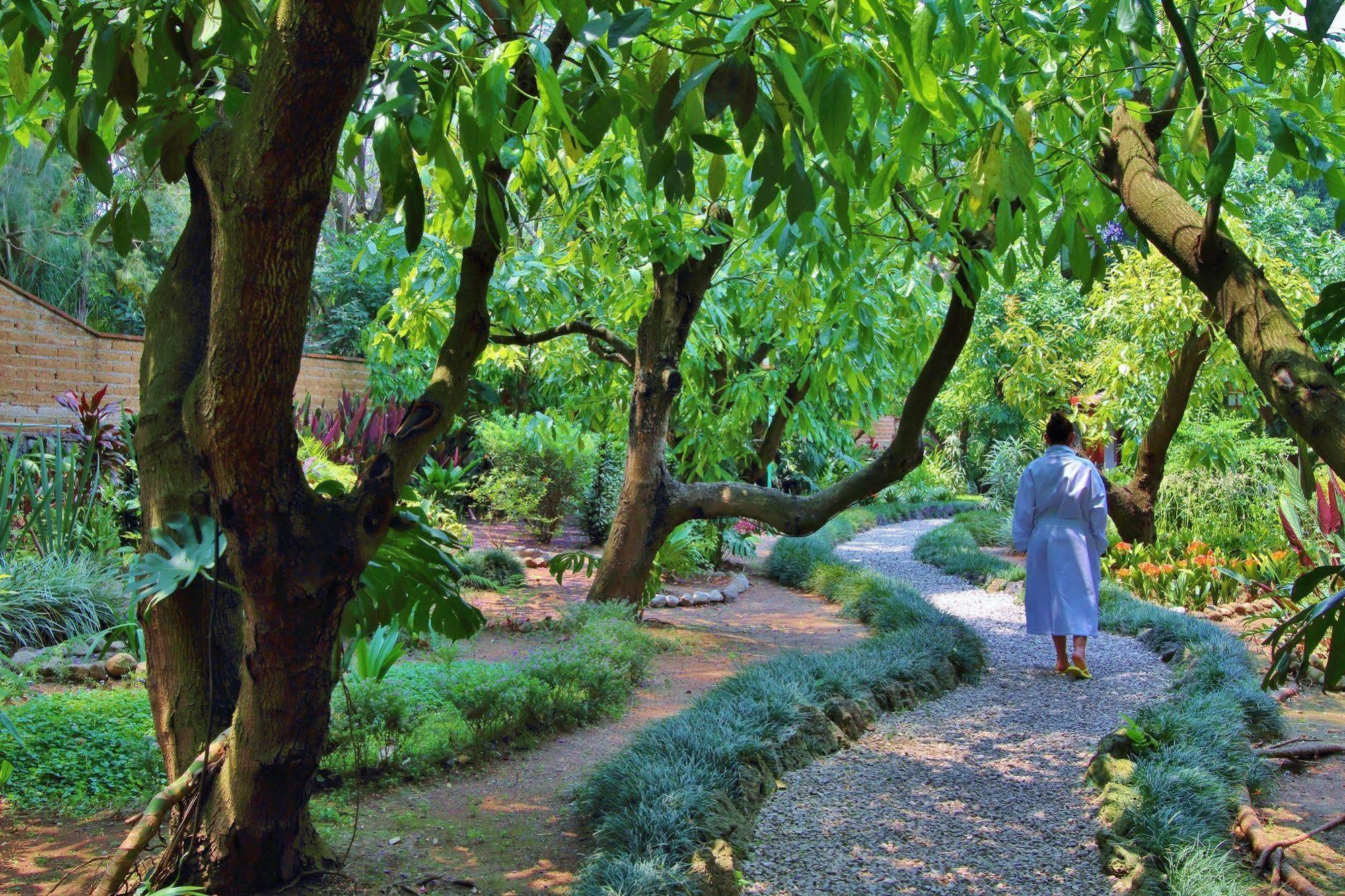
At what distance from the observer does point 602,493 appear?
12.7 m

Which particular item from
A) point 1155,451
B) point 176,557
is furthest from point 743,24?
point 1155,451

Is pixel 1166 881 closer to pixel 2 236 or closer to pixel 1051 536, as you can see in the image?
pixel 1051 536

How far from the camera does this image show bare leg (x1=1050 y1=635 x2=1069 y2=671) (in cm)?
680

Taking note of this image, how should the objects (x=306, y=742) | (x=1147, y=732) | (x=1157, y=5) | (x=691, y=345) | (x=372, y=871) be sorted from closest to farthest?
1. (x=306, y=742)
2. (x=372, y=871)
3. (x=1147, y=732)
4. (x=1157, y=5)
5. (x=691, y=345)

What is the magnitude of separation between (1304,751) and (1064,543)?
2271mm

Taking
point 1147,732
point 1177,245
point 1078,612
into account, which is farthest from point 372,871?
point 1078,612

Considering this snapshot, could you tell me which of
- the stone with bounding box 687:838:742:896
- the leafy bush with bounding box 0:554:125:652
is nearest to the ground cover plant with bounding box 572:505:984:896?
the stone with bounding box 687:838:742:896

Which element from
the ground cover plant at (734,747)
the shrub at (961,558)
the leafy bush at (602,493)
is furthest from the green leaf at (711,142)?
the leafy bush at (602,493)

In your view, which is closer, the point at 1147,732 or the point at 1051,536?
the point at 1147,732

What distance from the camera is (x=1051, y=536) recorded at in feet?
22.4

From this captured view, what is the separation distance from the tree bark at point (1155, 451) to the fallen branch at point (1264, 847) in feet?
19.5

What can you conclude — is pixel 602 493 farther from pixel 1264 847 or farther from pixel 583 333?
pixel 1264 847

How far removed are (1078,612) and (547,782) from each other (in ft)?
13.3

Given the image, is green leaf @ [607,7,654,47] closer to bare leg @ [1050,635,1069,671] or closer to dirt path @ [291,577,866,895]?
dirt path @ [291,577,866,895]
